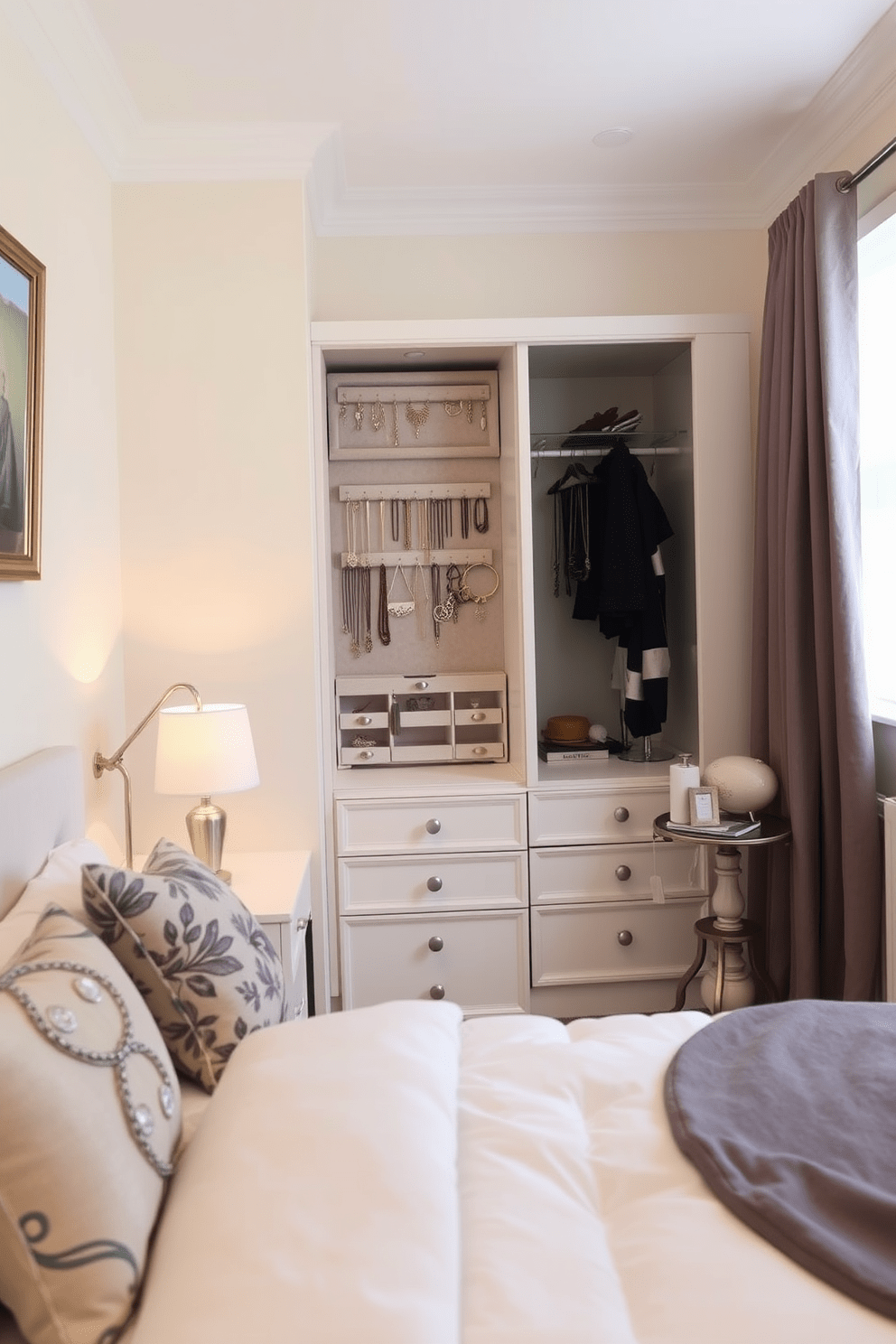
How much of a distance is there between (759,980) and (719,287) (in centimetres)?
220

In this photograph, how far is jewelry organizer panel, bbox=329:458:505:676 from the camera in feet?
11.4

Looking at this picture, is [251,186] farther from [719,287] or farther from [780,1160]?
[780,1160]

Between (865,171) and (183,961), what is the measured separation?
7.61ft

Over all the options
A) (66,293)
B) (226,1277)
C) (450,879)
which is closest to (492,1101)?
(226,1277)

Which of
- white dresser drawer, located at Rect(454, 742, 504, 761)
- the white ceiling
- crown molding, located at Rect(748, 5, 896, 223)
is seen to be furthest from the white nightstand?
crown molding, located at Rect(748, 5, 896, 223)

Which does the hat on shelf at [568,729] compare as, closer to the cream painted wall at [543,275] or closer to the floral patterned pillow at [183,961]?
the cream painted wall at [543,275]

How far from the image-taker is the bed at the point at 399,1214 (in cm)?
94


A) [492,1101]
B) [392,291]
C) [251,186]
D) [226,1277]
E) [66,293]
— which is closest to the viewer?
[226,1277]

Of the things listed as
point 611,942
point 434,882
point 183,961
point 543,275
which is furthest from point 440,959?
point 543,275

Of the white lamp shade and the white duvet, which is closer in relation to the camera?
the white duvet

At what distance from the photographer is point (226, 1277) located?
3.05 feet

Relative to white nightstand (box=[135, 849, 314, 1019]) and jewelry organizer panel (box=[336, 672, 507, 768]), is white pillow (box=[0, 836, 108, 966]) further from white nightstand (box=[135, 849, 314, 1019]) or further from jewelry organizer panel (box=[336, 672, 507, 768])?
jewelry organizer panel (box=[336, 672, 507, 768])

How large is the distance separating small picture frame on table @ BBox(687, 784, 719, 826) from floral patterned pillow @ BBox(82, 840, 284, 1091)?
151 centimetres

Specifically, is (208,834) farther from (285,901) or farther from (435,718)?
(435,718)
